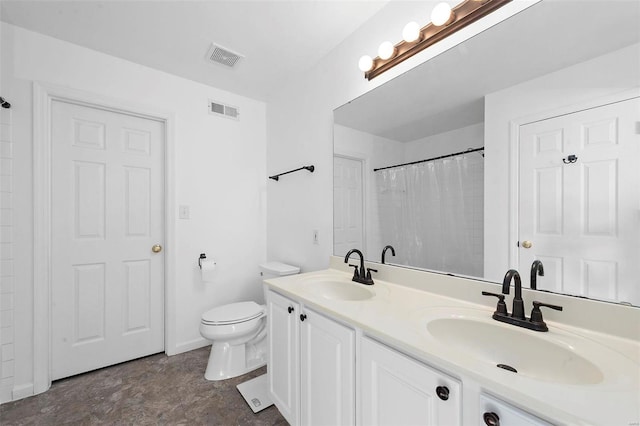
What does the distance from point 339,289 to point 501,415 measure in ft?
3.27

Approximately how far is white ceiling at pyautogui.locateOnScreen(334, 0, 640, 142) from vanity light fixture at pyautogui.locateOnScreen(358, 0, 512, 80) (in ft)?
0.28

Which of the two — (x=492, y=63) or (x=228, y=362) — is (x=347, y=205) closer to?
(x=492, y=63)

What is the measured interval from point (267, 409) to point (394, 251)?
3.93ft

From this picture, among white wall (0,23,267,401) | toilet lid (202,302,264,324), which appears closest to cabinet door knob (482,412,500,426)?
toilet lid (202,302,264,324)

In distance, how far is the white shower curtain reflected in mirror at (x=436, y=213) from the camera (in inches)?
45.0

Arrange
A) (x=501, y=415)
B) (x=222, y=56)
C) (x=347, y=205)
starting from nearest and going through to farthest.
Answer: (x=501, y=415)
(x=347, y=205)
(x=222, y=56)

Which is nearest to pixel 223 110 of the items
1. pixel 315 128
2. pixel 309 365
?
pixel 315 128

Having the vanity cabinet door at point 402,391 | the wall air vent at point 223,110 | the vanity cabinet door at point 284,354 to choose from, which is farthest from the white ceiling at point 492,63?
the wall air vent at point 223,110

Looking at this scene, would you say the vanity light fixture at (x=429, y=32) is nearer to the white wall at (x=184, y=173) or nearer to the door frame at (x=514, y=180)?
the door frame at (x=514, y=180)

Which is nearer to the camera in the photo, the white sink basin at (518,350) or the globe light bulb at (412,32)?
the white sink basin at (518,350)

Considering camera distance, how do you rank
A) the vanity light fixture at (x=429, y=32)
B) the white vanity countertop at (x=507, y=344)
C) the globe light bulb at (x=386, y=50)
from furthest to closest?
the globe light bulb at (x=386, y=50) → the vanity light fixture at (x=429, y=32) → the white vanity countertop at (x=507, y=344)

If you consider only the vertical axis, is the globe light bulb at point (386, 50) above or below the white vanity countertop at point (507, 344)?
above

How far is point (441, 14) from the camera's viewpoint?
45.0 inches

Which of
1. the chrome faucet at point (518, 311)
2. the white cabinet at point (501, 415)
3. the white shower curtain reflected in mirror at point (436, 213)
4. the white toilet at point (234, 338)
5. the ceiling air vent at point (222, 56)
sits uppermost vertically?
the ceiling air vent at point (222, 56)
